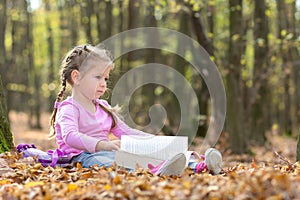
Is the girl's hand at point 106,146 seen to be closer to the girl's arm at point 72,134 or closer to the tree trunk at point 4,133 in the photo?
the girl's arm at point 72,134

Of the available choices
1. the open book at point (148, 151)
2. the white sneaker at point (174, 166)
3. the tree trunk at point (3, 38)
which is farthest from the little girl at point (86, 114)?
the tree trunk at point (3, 38)

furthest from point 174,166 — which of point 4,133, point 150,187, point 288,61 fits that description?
point 288,61

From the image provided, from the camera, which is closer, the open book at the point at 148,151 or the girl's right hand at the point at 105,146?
the open book at the point at 148,151

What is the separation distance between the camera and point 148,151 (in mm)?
4500

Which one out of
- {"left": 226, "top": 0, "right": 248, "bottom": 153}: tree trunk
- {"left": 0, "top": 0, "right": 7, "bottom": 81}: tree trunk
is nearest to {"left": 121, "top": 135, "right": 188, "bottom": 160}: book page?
{"left": 226, "top": 0, "right": 248, "bottom": 153}: tree trunk

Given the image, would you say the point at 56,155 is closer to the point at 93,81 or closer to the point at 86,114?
the point at 86,114

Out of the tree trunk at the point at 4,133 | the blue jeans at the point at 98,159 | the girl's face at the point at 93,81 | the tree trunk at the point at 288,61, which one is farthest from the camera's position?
the tree trunk at the point at 288,61

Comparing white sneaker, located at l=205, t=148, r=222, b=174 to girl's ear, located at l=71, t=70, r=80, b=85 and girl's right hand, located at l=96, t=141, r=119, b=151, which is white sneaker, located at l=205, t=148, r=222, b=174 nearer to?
girl's right hand, located at l=96, t=141, r=119, b=151

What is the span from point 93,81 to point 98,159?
33.9 inches

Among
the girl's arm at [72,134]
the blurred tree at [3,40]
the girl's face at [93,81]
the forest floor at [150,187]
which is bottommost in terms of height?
the forest floor at [150,187]

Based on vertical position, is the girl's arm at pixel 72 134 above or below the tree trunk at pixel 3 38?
below

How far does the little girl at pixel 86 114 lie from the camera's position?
15.8 ft

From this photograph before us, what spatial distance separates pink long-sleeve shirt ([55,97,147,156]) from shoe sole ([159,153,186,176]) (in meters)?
0.92

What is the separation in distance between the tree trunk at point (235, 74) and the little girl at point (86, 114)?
18.3ft
